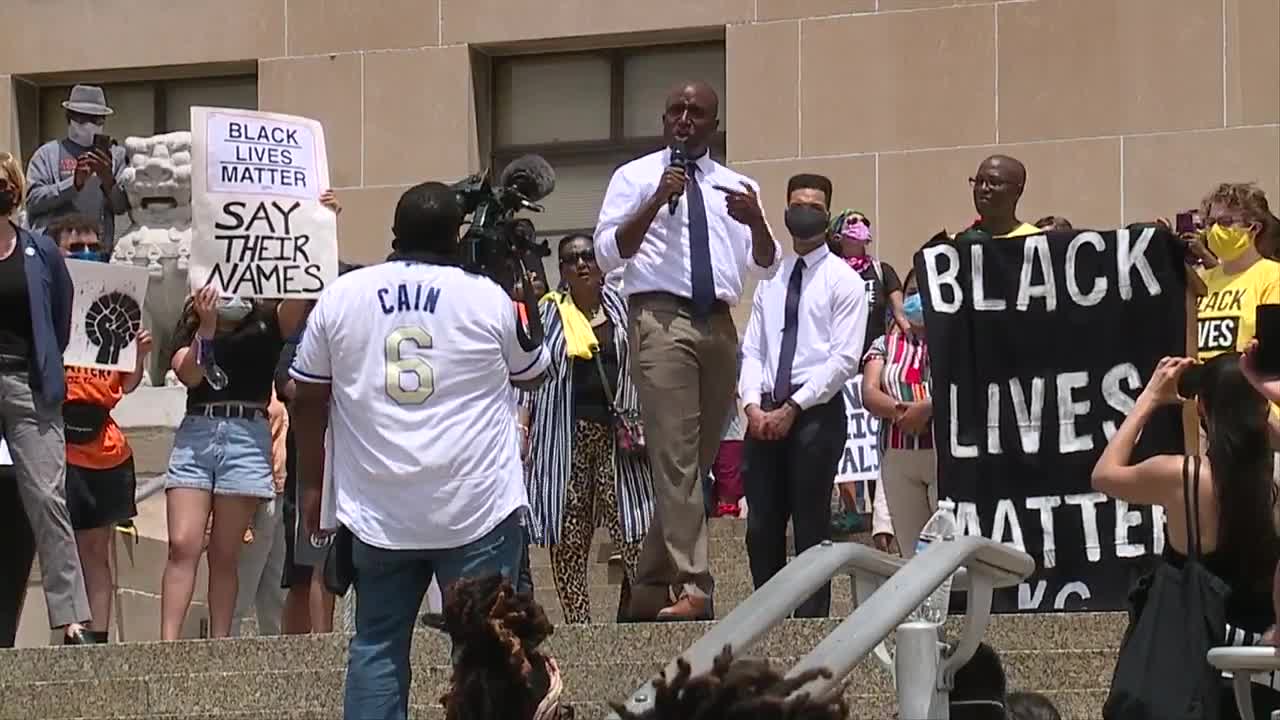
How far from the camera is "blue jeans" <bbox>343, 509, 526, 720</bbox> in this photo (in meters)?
7.27

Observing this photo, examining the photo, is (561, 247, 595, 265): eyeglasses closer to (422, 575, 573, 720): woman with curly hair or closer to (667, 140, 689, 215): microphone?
(667, 140, 689, 215): microphone

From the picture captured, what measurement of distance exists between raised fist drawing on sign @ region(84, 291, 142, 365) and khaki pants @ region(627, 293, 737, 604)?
7.44 feet

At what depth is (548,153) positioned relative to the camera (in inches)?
723

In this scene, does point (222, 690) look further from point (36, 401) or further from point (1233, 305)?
point (1233, 305)

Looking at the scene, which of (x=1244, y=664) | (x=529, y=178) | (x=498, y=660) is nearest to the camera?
(x=498, y=660)

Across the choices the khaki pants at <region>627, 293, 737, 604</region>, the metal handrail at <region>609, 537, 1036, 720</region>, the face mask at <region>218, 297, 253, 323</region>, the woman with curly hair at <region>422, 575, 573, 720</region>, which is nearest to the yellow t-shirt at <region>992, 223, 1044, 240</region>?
the khaki pants at <region>627, 293, 737, 604</region>

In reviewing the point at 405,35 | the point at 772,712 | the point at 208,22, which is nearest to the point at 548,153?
the point at 405,35

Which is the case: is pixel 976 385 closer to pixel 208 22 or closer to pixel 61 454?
pixel 61 454

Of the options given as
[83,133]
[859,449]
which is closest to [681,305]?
[859,449]

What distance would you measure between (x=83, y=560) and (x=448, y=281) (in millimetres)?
3317

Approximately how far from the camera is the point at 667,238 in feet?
31.3

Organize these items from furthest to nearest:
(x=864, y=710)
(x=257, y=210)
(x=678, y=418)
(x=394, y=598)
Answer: (x=257, y=210)
(x=678, y=418)
(x=864, y=710)
(x=394, y=598)

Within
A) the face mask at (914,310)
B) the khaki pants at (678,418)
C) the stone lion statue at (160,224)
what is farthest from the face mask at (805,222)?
the stone lion statue at (160,224)

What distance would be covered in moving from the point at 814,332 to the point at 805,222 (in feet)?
1.71
